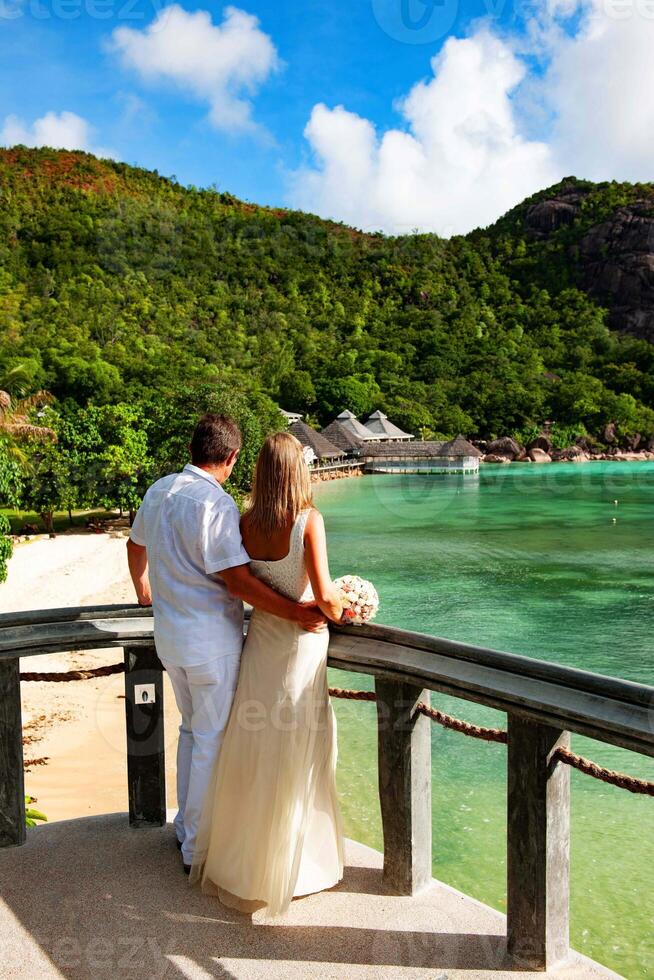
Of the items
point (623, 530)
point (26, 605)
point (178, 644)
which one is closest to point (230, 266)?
point (623, 530)

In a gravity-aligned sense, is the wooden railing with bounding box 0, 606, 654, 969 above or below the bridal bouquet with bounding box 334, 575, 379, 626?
below

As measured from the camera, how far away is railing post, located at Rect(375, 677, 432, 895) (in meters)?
2.13

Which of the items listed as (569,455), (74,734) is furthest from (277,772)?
(569,455)

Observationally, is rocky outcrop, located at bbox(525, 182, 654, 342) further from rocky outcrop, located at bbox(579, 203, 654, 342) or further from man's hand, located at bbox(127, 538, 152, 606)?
man's hand, located at bbox(127, 538, 152, 606)

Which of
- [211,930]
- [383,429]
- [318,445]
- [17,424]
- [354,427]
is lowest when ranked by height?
[211,930]

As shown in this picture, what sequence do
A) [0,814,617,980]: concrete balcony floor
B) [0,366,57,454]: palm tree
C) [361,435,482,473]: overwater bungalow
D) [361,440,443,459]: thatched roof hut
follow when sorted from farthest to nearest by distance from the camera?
[361,440,443,459]: thatched roof hut, [361,435,482,473]: overwater bungalow, [0,366,57,454]: palm tree, [0,814,617,980]: concrete balcony floor

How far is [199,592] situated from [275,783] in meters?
0.54

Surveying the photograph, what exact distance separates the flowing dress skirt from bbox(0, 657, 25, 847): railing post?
24.5 inches

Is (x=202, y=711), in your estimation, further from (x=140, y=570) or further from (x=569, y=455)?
(x=569, y=455)

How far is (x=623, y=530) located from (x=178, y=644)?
29811mm

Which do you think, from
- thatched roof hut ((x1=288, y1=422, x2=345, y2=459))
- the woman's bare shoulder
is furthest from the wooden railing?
thatched roof hut ((x1=288, y1=422, x2=345, y2=459))

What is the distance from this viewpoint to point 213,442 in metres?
2.24

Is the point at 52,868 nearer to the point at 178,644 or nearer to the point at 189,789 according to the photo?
the point at 189,789

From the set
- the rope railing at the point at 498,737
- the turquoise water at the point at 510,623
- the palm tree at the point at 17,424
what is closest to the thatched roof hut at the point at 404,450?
the turquoise water at the point at 510,623
